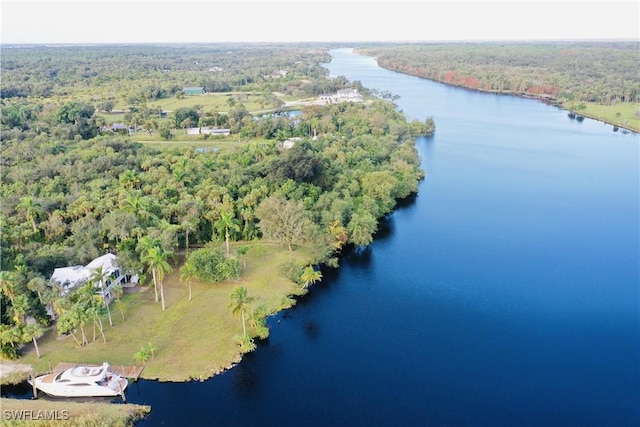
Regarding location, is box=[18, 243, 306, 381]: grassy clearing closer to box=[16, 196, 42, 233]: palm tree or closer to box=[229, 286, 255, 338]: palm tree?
box=[229, 286, 255, 338]: palm tree

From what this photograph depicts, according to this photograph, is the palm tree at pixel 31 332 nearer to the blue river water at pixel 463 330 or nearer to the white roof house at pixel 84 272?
the white roof house at pixel 84 272

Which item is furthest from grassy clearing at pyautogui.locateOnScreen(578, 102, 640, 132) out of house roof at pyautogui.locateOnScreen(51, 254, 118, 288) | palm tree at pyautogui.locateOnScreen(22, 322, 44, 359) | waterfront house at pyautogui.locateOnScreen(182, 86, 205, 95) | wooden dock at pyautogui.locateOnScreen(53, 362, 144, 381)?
palm tree at pyautogui.locateOnScreen(22, 322, 44, 359)

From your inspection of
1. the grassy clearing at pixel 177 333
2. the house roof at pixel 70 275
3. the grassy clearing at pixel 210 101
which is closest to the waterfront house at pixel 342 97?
the grassy clearing at pixel 210 101

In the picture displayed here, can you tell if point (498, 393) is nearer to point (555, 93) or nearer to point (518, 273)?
point (518, 273)

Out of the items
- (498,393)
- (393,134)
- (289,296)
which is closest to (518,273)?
(498,393)

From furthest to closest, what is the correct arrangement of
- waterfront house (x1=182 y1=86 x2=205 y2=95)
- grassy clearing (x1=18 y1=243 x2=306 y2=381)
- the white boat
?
1. waterfront house (x1=182 y1=86 x2=205 y2=95)
2. grassy clearing (x1=18 y1=243 x2=306 y2=381)
3. the white boat
